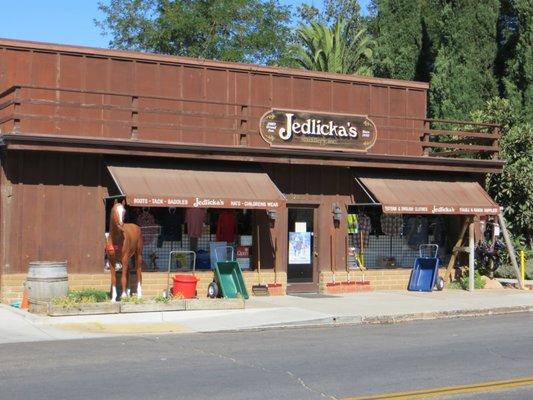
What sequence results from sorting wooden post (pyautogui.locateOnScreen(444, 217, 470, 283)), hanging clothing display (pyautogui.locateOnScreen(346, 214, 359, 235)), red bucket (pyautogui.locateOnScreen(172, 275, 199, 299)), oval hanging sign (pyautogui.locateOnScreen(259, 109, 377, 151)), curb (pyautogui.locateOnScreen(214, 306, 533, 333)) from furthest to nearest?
wooden post (pyautogui.locateOnScreen(444, 217, 470, 283)) → hanging clothing display (pyautogui.locateOnScreen(346, 214, 359, 235)) → oval hanging sign (pyautogui.locateOnScreen(259, 109, 377, 151)) → red bucket (pyautogui.locateOnScreen(172, 275, 199, 299)) → curb (pyautogui.locateOnScreen(214, 306, 533, 333))

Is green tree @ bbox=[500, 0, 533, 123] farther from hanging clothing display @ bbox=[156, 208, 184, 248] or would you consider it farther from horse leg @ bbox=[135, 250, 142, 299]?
horse leg @ bbox=[135, 250, 142, 299]

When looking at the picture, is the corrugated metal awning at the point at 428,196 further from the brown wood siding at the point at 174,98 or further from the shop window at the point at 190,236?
the shop window at the point at 190,236

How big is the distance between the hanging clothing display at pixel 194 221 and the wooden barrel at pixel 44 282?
4.24m

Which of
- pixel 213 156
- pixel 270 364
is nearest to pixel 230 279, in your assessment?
pixel 213 156

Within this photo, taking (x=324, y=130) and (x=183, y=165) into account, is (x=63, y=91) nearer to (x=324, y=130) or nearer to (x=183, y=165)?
(x=183, y=165)

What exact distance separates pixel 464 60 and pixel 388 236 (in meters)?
16.0

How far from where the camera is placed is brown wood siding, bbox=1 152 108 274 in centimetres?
1839

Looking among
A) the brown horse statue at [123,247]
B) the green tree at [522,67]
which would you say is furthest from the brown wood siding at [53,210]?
the green tree at [522,67]

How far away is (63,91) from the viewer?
19109mm

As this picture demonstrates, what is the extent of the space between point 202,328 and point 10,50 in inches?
336

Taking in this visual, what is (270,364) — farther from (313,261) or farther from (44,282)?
(313,261)

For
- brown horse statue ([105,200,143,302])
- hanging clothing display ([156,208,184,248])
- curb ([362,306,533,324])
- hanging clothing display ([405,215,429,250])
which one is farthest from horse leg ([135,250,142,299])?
hanging clothing display ([405,215,429,250])

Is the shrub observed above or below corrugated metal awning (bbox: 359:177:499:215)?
below

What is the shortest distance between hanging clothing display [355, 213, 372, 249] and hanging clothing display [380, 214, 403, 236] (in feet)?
1.39
